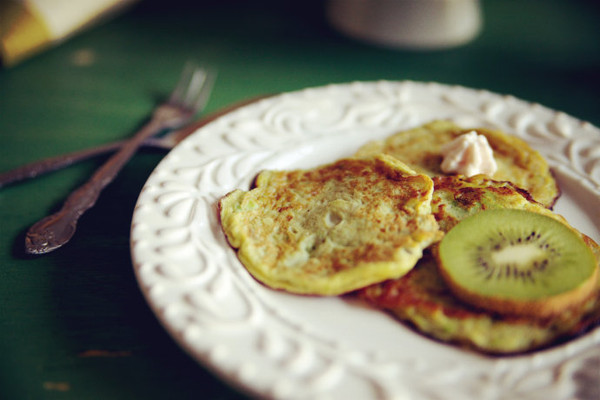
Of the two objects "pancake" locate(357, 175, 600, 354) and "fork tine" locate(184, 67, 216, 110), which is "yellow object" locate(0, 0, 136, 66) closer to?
"fork tine" locate(184, 67, 216, 110)

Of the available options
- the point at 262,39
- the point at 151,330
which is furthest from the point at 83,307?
the point at 262,39

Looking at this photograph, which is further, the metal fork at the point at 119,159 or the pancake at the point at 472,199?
the metal fork at the point at 119,159

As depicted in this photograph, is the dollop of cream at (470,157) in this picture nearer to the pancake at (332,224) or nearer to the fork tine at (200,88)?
the pancake at (332,224)

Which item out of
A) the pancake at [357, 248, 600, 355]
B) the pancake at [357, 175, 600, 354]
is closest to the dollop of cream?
the pancake at [357, 175, 600, 354]

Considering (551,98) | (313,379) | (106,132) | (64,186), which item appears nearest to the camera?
(313,379)

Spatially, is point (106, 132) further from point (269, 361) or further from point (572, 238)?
point (572, 238)

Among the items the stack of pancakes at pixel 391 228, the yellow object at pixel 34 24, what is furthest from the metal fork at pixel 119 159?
the yellow object at pixel 34 24

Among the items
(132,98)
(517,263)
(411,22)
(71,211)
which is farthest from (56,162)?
(411,22)
